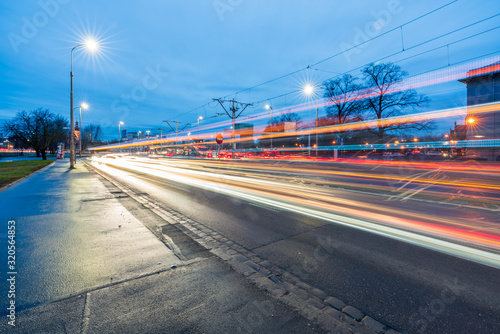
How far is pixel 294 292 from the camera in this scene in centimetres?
282

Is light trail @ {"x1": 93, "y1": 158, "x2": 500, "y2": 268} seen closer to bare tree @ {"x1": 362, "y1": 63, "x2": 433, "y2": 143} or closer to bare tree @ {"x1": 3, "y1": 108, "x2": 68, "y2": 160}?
bare tree @ {"x1": 362, "y1": 63, "x2": 433, "y2": 143}

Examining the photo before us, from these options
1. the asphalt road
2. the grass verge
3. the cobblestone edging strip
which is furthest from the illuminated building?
the grass verge

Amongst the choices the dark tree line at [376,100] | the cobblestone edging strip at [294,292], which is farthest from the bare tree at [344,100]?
the cobblestone edging strip at [294,292]

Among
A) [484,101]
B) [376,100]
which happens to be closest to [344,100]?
[376,100]

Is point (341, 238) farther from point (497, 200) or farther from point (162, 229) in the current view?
point (497, 200)

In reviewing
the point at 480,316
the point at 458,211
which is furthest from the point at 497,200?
the point at 480,316

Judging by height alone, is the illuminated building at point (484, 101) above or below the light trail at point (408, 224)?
Answer: above

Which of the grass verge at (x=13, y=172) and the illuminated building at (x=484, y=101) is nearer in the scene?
the grass verge at (x=13, y=172)

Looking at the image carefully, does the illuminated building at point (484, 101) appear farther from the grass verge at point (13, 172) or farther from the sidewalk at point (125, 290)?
the grass verge at point (13, 172)

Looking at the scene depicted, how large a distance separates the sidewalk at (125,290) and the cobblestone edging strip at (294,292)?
0.15m

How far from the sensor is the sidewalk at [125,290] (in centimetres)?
227

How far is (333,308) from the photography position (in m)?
2.53

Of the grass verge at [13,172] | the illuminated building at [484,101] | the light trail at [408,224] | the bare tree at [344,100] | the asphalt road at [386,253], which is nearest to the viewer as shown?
the asphalt road at [386,253]

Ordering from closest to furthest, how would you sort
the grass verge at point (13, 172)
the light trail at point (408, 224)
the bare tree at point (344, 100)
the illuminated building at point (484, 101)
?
1. the light trail at point (408, 224)
2. the grass verge at point (13, 172)
3. the illuminated building at point (484, 101)
4. the bare tree at point (344, 100)
